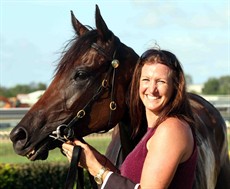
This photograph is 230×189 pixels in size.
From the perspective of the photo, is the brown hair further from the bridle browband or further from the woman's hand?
the bridle browband

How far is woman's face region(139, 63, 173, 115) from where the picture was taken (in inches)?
106

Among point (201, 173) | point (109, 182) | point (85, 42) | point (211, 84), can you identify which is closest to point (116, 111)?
point (85, 42)

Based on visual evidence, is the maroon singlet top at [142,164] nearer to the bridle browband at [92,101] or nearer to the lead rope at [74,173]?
the lead rope at [74,173]

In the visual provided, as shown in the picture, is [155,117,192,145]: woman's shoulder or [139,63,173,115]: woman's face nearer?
[155,117,192,145]: woman's shoulder

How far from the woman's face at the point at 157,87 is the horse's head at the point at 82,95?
3.58 ft

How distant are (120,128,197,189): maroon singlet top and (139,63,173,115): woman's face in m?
0.13

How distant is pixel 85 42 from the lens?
151 inches

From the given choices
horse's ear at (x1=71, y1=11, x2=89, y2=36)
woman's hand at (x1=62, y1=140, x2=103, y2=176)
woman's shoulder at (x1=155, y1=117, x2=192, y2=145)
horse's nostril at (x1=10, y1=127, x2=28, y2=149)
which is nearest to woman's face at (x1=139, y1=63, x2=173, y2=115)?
woman's shoulder at (x1=155, y1=117, x2=192, y2=145)

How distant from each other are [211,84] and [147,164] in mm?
79733

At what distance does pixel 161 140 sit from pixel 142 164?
0.22 metres

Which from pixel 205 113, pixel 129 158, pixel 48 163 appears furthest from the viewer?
pixel 48 163

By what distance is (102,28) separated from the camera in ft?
12.8

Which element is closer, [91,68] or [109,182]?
[109,182]

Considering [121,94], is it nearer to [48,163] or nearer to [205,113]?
[205,113]
